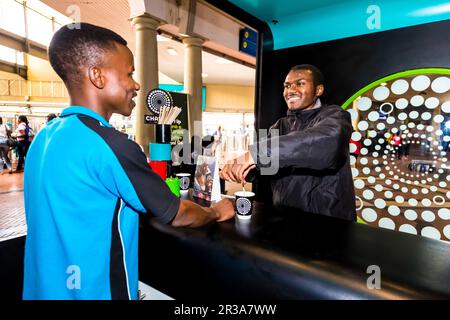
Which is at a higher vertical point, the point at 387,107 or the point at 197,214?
the point at 387,107

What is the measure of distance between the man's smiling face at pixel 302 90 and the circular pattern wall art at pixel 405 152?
0.56 meters

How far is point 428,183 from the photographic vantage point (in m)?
1.76

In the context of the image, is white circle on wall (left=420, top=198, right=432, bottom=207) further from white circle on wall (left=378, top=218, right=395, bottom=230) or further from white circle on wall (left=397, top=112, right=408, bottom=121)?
white circle on wall (left=397, top=112, right=408, bottom=121)

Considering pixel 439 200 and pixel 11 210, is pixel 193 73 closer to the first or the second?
pixel 11 210

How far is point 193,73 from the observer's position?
282 inches

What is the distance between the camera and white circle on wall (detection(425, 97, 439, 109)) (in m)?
1.67

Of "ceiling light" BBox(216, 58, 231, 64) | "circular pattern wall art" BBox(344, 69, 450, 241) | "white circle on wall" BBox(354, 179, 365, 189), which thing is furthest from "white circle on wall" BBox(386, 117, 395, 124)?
"ceiling light" BBox(216, 58, 231, 64)

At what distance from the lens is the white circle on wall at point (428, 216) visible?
172cm

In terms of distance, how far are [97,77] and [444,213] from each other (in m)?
2.03

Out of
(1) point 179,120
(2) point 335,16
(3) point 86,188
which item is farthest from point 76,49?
(1) point 179,120

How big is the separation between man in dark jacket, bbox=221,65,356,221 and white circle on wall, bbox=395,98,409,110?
0.62 meters

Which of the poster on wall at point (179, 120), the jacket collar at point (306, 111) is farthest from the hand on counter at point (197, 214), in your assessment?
the poster on wall at point (179, 120)
